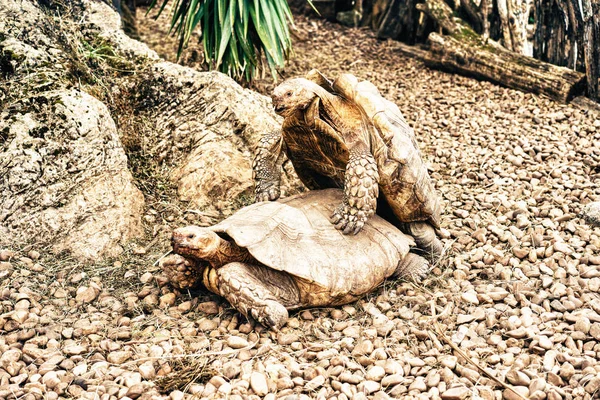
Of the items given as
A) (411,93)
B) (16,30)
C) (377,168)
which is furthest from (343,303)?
(411,93)

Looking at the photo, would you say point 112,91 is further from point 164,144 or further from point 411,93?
point 411,93

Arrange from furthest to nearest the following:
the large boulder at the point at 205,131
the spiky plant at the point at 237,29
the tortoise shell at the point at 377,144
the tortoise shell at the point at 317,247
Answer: the spiky plant at the point at 237,29
the large boulder at the point at 205,131
the tortoise shell at the point at 377,144
the tortoise shell at the point at 317,247

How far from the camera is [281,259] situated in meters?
3.12

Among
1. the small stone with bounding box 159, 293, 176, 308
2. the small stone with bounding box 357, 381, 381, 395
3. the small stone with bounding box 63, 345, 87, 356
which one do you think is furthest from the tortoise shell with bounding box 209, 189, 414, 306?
the small stone with bounding box 63, 345, 87, 356

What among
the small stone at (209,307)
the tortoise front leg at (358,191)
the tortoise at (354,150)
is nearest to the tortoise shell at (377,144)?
the tortoise at (354,150)

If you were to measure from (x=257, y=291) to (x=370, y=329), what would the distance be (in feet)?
2.03

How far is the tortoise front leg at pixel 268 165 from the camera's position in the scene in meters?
3.84

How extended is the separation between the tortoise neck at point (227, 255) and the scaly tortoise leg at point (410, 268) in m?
0.97

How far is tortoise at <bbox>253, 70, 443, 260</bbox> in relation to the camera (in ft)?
10.9

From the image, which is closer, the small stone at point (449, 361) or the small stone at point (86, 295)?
the small stone at point (449, 361)

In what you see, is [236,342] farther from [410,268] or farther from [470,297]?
[470,297]

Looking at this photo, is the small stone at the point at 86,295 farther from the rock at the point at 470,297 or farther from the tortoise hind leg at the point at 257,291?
the rock at the point at 470,297

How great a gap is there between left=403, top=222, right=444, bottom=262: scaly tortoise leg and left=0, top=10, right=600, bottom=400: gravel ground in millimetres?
92

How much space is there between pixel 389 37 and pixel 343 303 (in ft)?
18.9
